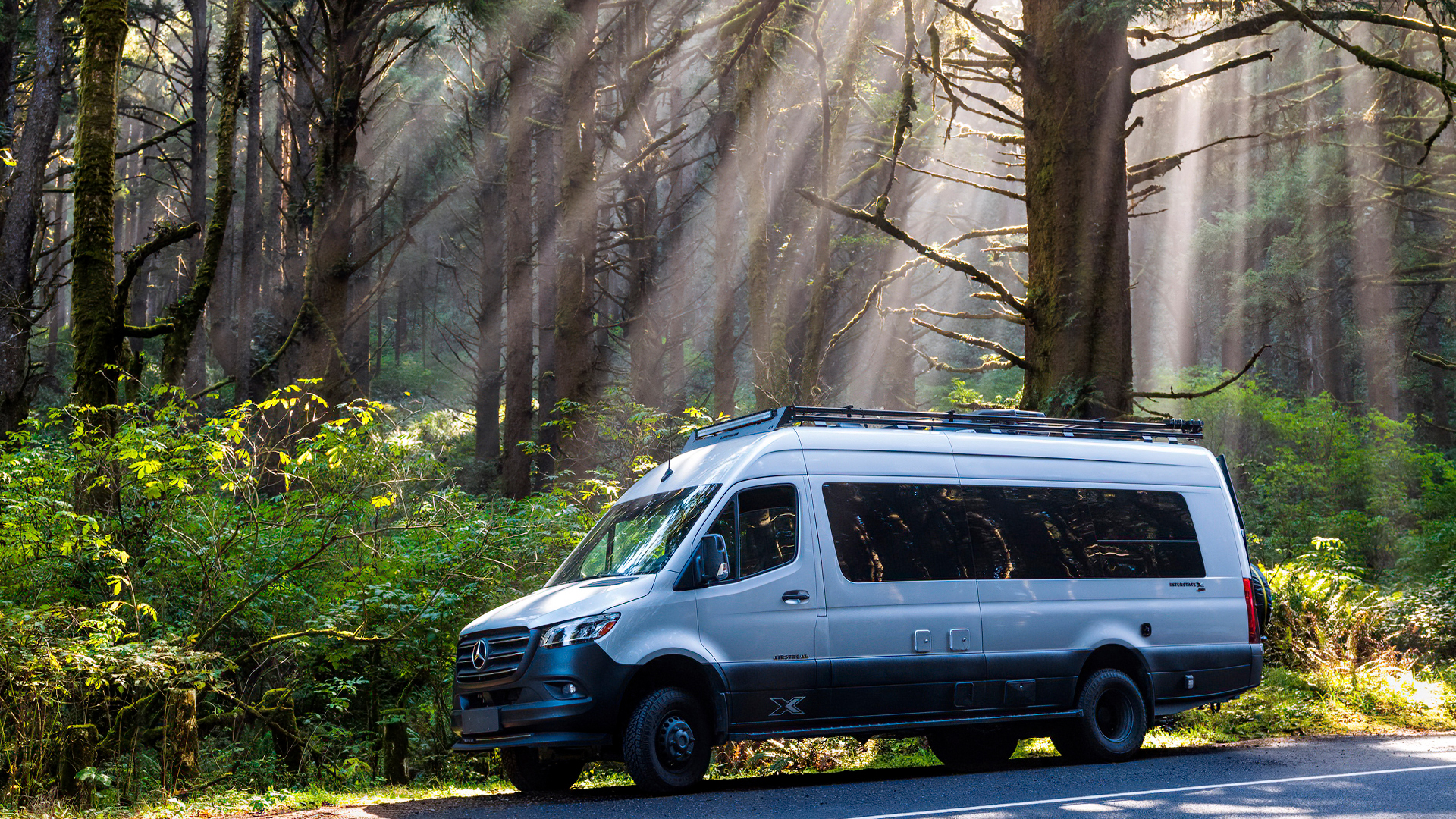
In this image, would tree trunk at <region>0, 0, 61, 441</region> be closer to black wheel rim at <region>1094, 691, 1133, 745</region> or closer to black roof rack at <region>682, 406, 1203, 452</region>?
black roof rack at <region>682, 406, 1203, 452</region>

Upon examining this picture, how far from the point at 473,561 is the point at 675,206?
70.9 feet

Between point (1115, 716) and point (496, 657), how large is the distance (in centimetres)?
534

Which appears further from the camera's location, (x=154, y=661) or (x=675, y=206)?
(x=675, y=206)

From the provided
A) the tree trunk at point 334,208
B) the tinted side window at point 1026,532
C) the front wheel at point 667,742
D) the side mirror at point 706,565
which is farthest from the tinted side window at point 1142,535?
the tree trunk at point 334,208

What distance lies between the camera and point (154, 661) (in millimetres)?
7609

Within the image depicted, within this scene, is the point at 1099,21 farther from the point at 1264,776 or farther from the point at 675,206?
the point at 675,206

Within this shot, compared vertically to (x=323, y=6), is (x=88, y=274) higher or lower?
lower

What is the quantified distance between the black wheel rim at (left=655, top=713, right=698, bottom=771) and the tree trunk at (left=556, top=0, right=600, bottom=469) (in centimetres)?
1010

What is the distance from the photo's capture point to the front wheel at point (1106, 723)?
30.9ft

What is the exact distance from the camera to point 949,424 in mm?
9664

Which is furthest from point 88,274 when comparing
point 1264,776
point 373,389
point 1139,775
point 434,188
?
point 373,389

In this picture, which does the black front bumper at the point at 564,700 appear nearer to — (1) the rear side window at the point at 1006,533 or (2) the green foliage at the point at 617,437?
→ (1) the rear side window at the point at 1006,533

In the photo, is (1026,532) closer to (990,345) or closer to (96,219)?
(990,345)

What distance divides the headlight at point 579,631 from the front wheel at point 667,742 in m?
0.55
